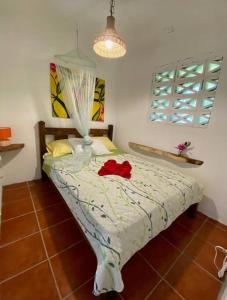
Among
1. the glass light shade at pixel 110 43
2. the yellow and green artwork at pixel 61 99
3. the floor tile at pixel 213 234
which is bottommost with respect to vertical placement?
the floor tile at pixel 213 234

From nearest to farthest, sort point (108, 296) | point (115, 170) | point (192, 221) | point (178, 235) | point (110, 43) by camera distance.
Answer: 1. point (108, 296)
2. point (110, 43)
3. point (178, 235)
4. point (115, 170)
5. point (192, 221)

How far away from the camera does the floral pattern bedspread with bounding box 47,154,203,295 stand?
34.7 inches

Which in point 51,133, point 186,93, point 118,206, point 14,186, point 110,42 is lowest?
point 14,186

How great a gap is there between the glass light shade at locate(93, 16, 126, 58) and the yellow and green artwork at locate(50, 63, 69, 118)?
1036 mm

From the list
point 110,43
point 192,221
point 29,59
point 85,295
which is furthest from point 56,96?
point 192,221

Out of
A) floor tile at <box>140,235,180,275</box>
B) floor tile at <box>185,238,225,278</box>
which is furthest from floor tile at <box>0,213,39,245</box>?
floor tile at <box>185,238,225,278</box>

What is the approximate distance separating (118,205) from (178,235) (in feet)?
3.34

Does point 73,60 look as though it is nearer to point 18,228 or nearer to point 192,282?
point 18,228

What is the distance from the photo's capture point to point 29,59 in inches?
84.7

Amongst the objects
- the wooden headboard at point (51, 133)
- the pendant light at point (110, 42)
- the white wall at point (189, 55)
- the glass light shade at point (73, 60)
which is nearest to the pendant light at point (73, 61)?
the glass light shade at point (73, 60)

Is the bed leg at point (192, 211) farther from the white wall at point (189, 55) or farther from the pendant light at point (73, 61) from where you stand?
the pendant light at point (73, 61)

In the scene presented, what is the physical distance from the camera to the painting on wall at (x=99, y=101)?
2.89 meters

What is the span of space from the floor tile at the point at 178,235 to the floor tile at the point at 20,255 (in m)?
1.30

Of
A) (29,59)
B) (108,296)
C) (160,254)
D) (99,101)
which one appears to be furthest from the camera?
(99,101)
